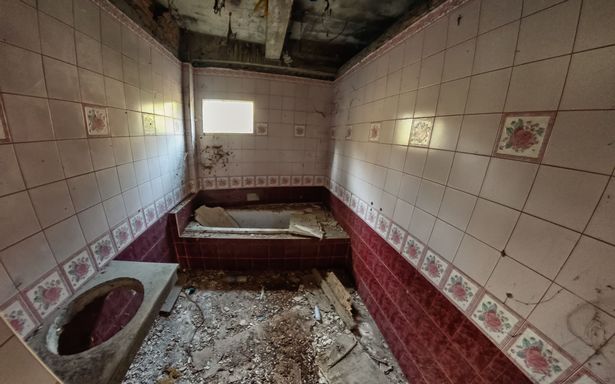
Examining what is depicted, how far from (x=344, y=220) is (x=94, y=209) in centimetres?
207

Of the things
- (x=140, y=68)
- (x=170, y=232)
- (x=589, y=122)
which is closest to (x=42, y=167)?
(x=140, y=68)

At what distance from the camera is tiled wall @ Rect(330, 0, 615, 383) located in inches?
26.7

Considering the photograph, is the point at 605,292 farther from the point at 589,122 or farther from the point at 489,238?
the point at 589,122

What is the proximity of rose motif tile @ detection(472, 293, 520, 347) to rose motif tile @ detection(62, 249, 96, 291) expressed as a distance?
6.74 feet

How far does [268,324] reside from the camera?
5.66 ft

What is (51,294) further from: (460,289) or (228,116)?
(228,116)

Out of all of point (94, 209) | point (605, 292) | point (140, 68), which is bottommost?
point (94, 209)

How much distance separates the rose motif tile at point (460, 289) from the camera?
1.04m

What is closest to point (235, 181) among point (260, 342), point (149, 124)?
point (149, 124)

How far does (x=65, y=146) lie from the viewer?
3.36ft

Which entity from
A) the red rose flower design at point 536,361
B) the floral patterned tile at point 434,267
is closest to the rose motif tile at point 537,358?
the red rose flower design at point 536,361

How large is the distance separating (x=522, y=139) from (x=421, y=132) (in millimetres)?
542

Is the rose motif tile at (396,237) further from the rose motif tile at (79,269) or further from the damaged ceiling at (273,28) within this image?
the rose motif tile at (79,269)

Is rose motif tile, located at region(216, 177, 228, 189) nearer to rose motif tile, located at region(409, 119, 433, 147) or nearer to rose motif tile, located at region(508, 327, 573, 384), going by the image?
rose motif tile, located at region(409, 119, 433, 147)
